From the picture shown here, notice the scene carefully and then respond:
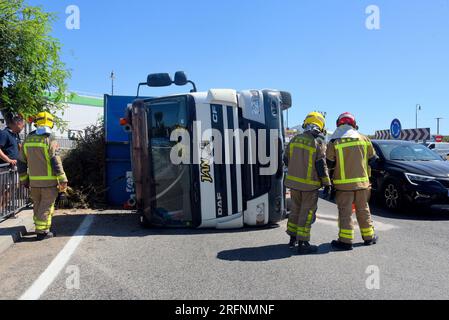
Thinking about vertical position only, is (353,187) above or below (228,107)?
below

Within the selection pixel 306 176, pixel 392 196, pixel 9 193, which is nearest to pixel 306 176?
pixel 306 176

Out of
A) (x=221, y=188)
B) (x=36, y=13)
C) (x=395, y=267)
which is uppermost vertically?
(x=36, y=13)

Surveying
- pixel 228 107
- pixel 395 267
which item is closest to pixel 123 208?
pixel 228 107

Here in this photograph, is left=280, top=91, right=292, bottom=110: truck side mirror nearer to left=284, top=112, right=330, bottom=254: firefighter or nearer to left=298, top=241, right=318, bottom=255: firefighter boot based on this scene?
left=284, top=112, right=330, bottom=254: firefighter

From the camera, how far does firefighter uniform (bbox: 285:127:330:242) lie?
5551 mm

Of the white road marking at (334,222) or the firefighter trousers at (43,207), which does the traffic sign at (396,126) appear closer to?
the white road marking at (334,222)

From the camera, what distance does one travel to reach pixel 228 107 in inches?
255

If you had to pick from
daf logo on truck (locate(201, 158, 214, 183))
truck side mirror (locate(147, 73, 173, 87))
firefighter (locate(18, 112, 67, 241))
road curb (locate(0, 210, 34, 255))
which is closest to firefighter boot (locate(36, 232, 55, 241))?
firefighter (locate(18, 112, 67, 241))

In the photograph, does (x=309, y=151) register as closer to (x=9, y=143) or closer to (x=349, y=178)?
(x=349, y=178)

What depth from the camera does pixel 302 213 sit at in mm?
5609

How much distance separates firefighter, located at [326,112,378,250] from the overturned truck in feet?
3.34
